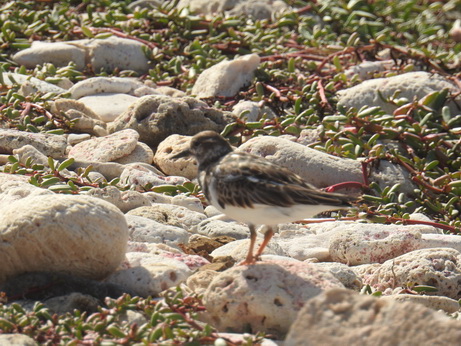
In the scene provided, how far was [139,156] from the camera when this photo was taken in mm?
8227

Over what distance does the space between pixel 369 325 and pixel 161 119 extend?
15.3ft

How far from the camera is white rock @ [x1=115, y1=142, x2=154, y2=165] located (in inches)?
323

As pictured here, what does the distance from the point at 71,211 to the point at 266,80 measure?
5075mm

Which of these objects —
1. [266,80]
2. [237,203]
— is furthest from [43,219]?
[266,80]

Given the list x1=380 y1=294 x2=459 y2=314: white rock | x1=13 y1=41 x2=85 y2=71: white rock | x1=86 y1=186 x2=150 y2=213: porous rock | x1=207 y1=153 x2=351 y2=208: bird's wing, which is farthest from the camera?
x1=13 y1=41 x2=85 y2=71: white rock

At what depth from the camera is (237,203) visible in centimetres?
562

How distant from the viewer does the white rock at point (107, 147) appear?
8062 millimetres

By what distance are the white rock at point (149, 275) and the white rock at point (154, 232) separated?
0.64 meters

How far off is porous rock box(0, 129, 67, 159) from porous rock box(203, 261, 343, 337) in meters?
3.27

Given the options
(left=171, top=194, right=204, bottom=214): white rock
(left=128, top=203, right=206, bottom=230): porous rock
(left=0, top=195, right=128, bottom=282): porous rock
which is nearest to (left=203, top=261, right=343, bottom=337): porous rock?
(left=0, top=195, right=128, bottom=282): porous rock

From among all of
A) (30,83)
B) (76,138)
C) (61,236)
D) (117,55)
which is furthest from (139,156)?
(61,236)

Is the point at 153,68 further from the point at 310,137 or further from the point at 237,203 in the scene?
the point at 237,203

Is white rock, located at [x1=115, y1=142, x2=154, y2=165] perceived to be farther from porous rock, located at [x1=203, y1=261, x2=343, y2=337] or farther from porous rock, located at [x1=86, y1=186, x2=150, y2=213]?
porous rock, located at [x1=203, y1=261, x2=343, y2=337]

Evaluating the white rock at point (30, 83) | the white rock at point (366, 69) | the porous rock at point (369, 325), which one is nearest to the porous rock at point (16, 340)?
the porous rock at point (369, 325)
